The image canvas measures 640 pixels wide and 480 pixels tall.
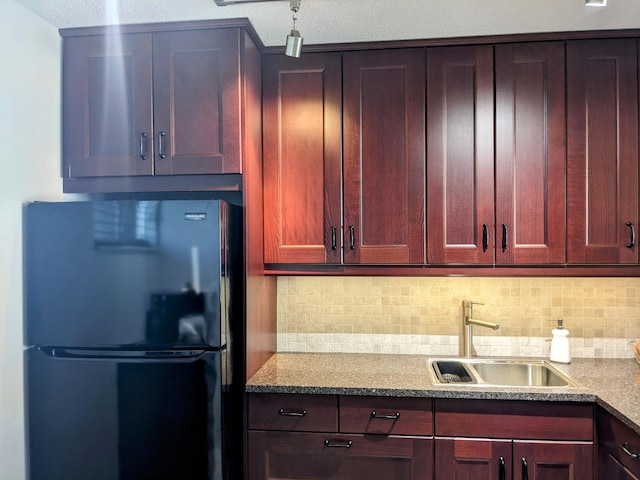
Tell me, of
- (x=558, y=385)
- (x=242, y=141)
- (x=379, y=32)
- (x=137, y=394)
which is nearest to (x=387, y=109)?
(x=379, y=32)

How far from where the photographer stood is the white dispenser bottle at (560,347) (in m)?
2.27

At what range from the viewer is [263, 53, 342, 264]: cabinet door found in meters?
2.25

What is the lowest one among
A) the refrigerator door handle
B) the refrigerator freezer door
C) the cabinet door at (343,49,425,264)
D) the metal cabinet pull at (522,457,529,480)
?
the metal cabinet pull at (522,457,529,480)

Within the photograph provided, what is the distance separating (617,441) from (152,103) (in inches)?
88.0

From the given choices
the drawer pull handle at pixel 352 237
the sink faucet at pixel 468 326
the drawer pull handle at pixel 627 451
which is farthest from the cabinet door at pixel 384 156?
the drawer pull handle at pixel 627 451

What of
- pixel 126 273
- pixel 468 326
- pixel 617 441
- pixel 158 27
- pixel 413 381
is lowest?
pixel 617 441

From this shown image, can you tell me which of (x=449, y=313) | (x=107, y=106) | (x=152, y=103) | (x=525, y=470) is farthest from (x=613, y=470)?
(x=107, y=106)

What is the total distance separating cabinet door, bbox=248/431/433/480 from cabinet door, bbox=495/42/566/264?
3.07ft

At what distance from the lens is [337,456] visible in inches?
76.8

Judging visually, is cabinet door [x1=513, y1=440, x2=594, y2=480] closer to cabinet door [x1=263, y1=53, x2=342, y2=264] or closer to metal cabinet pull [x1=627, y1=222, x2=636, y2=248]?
metal cabinet pull [x1=627, y1=222, x2=636, y2=248]

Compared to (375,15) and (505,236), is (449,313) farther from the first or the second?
(375,15)

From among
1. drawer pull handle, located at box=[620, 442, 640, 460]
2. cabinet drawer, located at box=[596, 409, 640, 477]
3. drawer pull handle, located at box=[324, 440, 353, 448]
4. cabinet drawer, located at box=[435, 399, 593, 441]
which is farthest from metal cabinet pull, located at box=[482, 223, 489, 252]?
drawer pull handle, located at box=[324, 440, 353, 448]

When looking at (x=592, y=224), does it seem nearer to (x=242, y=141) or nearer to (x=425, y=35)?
(x=425, y=35)

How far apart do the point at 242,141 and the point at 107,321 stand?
2.94 feet
